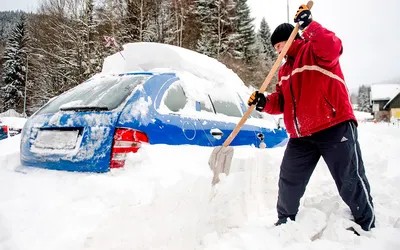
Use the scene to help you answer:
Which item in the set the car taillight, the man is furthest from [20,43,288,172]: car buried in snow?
the man

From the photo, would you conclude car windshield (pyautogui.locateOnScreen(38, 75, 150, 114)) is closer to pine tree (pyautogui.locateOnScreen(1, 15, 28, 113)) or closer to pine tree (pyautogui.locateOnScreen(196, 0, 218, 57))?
pine tree (pyautogui.locateOnScreen(196, 0, 218, 57))

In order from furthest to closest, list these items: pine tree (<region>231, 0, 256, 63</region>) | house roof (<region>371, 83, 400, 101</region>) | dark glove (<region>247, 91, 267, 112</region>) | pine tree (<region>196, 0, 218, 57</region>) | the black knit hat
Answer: house roof (<region>371, 83, 400, 101</region>) < pine tree (<region>231, 0, 256, 63</region>) < pine tree (<region>196, 0, 218, 57</region>) < dark glove (<region>247, 91, 267, 112</region>) < the black knit hat

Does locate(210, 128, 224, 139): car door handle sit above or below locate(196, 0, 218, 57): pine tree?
below

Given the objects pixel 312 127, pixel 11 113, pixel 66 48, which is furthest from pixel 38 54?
pixel 312 127

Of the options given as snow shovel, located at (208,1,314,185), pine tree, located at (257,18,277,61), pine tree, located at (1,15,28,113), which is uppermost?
→ pine tree, located at (257,18,277,61)

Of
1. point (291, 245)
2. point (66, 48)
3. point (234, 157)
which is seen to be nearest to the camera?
point (291, 245)

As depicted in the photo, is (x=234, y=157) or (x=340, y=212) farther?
(x=234, y=157)

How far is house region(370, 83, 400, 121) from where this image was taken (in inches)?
1934

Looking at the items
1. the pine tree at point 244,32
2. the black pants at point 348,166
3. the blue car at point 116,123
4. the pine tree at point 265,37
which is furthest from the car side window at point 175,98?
the pine tree at point 265,37

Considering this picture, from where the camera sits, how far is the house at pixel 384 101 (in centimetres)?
4911

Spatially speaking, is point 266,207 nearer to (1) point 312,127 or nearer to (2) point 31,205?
(1) point 312,127

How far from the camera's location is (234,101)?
11.3ft

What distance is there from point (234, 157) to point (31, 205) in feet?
5.51

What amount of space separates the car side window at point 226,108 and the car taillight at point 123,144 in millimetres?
1168
